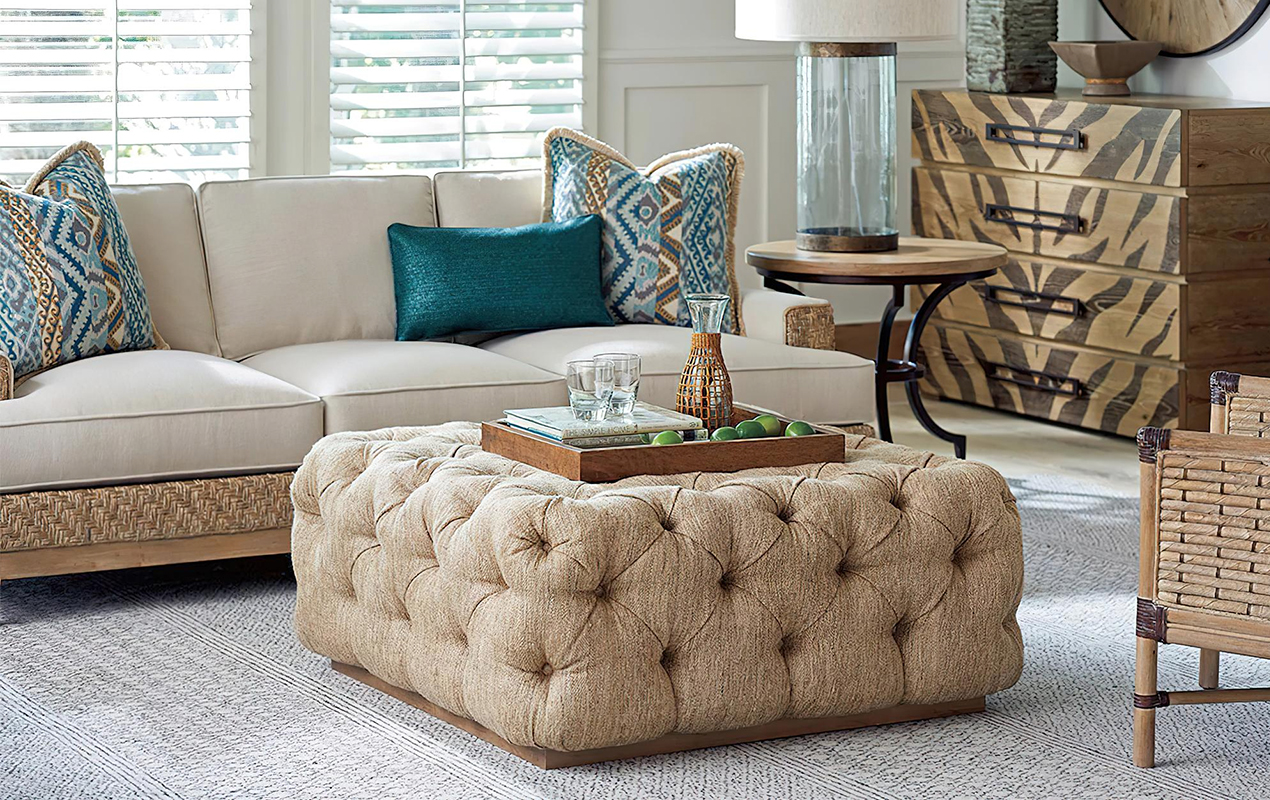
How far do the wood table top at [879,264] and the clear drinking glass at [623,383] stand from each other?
1461 mm

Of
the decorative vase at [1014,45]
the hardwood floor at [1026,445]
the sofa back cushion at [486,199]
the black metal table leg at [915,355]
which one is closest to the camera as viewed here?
the sofa back cushion at [486,199]

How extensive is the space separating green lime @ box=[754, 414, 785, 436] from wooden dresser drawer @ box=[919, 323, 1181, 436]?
2.36 meters

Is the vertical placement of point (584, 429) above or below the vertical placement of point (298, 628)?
above

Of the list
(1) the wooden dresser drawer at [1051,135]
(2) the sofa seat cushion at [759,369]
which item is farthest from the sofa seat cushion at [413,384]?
(1) the wooden dresser drawer at [1051,135]

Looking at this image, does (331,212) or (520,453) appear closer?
(520,453)

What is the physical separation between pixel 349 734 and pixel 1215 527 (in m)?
1.34

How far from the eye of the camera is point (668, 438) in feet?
9.41

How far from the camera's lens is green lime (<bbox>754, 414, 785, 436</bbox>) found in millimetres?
2969

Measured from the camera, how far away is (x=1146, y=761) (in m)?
2.65

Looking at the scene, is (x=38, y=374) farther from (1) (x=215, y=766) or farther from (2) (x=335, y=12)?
→ (2) (x=335, y=12)

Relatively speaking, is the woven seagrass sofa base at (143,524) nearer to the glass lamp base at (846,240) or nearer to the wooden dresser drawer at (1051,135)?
the glass lamp base at (846,240)

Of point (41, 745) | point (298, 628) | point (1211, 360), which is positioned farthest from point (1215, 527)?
point (1211, 360)

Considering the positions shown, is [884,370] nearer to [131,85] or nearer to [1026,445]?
[1026,445]

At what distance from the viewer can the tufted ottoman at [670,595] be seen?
2.54 m
